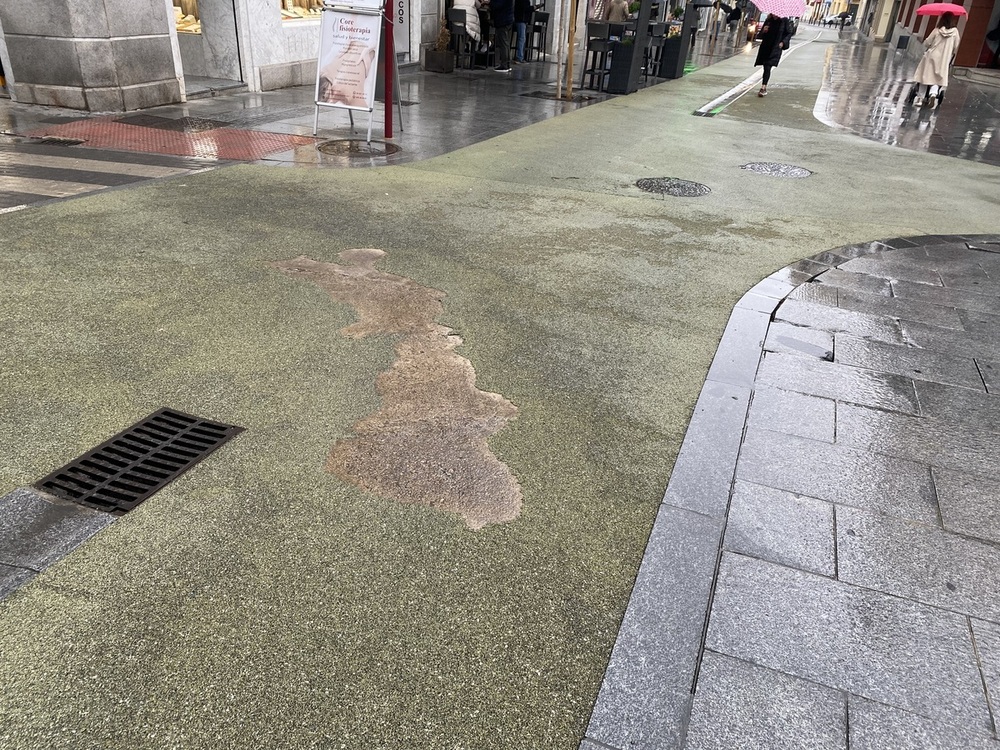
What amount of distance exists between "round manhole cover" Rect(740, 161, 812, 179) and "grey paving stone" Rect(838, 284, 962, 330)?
456 cm

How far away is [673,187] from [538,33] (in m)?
16.3

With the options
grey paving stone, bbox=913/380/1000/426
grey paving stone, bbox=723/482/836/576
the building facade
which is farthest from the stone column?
grey paving stone, bbox=913/380/1000/426

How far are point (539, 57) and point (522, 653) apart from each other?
2280cm

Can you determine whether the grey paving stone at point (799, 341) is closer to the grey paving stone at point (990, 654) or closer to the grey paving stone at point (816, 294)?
the grey paving stone at point (816, 294)

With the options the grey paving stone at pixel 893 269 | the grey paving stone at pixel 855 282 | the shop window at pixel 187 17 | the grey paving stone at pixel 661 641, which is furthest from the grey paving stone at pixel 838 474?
the shop window at pixel 187 17

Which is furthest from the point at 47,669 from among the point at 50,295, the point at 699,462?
the point at 50,295

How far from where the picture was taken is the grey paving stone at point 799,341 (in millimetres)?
4449

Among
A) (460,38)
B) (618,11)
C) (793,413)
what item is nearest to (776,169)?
(793,413)

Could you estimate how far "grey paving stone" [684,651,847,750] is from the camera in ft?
6.62

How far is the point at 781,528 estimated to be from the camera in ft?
9.47

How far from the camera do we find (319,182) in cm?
761

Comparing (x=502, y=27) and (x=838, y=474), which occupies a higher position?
(x=502, y=27)

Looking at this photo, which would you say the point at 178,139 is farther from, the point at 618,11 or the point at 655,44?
the point at 655,44

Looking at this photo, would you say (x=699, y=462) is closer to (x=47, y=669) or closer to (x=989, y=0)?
(x=47, y=669)
